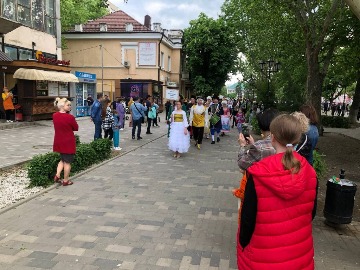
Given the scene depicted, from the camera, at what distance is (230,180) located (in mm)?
7480

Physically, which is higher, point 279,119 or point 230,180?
point 279,119

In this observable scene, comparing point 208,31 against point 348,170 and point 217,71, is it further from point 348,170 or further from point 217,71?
point 348,170

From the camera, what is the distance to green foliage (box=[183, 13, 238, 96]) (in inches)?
1358

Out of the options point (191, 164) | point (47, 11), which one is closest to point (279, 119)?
point (191, 164)

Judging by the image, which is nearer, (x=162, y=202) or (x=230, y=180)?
(x=162, y=202)

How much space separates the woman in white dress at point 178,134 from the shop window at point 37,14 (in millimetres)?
14563

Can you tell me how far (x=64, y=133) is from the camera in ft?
21.0

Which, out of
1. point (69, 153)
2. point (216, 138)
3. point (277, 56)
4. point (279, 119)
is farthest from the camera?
point (277, 56)

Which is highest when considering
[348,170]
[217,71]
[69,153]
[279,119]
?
[217,71]

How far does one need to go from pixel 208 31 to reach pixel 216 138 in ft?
72.7

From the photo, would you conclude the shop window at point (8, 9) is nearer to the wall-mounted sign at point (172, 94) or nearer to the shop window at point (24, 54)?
the shop window at point (24, 54)

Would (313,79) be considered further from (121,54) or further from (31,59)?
(121,54)

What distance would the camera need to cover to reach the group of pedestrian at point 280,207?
2061mm

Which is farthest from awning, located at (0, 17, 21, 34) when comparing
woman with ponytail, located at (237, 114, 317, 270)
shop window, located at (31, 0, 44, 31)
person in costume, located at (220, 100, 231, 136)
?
Answer: woman with ponytail, located at (237, 114, 317, 270)
